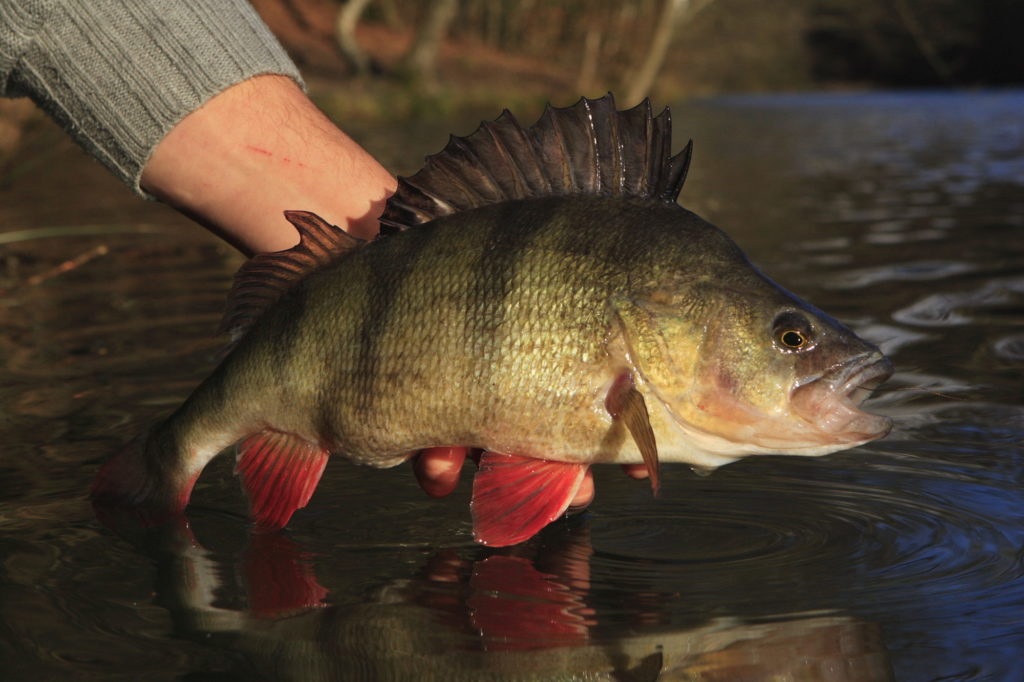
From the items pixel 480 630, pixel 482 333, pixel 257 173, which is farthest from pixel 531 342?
pixel 257 173

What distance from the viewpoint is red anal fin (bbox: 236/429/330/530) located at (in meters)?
2.92

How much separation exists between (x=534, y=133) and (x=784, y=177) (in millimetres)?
11199

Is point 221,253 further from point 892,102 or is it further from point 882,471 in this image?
point 892,102

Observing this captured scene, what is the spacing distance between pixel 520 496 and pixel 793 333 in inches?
26.3

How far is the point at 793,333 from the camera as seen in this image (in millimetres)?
2531

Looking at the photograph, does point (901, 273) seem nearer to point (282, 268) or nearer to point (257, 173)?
point (257, 173)

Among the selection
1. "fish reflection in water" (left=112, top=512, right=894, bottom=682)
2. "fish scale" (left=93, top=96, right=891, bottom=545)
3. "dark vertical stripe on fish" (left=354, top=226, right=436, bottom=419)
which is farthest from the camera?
"dark vertical stripe on fish" (left=354, top=226, right=436, bottom=419)

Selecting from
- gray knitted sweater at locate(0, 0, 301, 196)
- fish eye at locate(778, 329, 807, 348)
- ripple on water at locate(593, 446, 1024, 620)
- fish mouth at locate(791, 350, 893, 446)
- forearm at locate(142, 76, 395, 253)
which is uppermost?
gray knitted sweater at locate(0, 0, 301, 196)

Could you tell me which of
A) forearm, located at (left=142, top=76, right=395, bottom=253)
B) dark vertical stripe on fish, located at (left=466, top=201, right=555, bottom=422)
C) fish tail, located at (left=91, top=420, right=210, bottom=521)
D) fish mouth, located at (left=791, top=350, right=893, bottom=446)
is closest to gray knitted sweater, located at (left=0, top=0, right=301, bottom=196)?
forearm, located at (left=142, top=76, right=395, bottom=253)

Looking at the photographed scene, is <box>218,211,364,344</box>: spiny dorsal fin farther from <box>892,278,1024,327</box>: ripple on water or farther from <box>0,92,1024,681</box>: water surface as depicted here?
<box>892,278,1024,327</box>: ripple on water

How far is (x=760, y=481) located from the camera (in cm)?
331

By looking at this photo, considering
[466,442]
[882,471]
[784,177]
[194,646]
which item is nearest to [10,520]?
[194,646]

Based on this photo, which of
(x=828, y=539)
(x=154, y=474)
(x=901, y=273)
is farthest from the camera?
(x=901, y=273)

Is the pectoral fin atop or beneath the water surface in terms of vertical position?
atop
